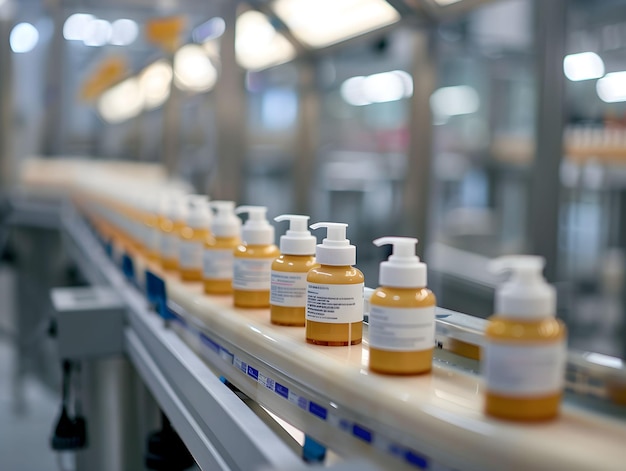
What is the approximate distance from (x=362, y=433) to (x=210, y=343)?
18.5 inches

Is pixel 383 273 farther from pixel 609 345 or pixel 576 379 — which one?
pixel 609 345

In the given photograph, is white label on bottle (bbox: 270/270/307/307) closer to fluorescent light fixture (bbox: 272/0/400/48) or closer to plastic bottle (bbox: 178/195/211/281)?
plastic bottle (bbox: 178/195/211/281)

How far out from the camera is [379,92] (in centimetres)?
805

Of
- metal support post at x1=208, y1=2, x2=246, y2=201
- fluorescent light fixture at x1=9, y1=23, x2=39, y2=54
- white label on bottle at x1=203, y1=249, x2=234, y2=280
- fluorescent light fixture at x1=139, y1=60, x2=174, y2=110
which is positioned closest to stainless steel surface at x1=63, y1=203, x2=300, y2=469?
white label on bottle at x1=203, y1=249, x2=234, y2=280

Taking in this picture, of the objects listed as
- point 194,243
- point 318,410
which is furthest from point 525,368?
point 194,243

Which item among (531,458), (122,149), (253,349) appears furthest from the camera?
(122,149)

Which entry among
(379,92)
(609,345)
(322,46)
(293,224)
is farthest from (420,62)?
(379,92)

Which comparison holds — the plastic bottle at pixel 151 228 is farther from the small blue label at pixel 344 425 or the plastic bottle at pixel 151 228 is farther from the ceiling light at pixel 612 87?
the ceiling light at pixel 612 87

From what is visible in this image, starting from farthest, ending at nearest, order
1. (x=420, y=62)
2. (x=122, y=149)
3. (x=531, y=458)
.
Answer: (x=122, y=149)
(x=420, y=62)
(x=531, y=458)

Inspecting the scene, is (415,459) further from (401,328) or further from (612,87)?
(612,87)

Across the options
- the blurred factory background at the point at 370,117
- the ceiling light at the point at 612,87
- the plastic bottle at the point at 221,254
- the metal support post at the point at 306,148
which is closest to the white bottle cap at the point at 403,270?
the blurred factory background at the point at 370,117

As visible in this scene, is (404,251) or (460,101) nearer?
(404,251)

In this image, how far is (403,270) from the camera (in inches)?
28.0

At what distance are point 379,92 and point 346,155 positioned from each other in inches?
32.6
